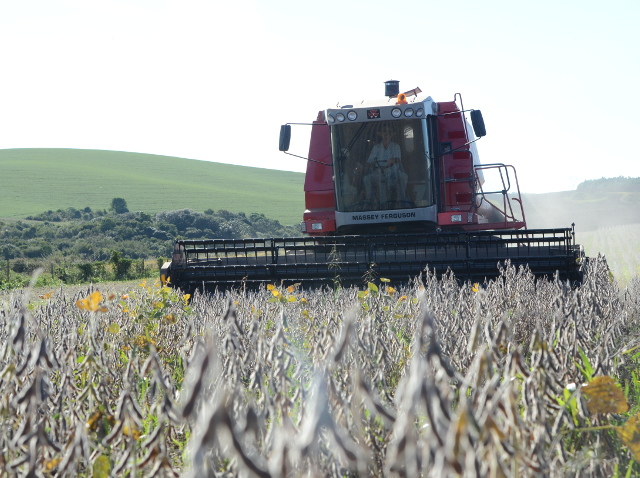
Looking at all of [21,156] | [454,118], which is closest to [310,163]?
[454,118]

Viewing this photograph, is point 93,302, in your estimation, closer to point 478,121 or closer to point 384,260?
point 384,260

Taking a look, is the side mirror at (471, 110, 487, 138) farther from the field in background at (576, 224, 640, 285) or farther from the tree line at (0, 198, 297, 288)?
the tree line at (0, 198, 297, 288)

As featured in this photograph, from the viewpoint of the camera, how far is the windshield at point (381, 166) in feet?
32.0

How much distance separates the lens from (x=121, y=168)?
7525 cm

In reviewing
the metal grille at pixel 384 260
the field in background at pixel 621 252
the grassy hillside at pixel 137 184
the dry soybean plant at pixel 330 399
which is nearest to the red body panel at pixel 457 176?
the metal grille at pixel 384 260

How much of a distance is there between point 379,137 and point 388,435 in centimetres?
777

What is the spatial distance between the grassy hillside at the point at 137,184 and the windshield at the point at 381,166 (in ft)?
152

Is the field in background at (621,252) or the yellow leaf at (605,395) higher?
the yellow leaf at (605,395)

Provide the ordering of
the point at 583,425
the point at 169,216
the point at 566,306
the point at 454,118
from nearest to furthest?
1. the point at 583,425
2. the point at 566,306
3. the point at 454,118
4. the point at 169,216

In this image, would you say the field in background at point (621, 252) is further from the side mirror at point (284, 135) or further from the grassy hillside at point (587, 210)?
the grassy hillside at point (587, 210)

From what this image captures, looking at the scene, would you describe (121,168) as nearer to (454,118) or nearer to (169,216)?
(169,216)

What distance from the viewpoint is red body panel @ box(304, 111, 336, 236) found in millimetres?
10484

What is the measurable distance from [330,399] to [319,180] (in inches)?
341

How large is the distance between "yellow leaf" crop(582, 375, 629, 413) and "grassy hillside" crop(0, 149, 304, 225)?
53644 millimetres
